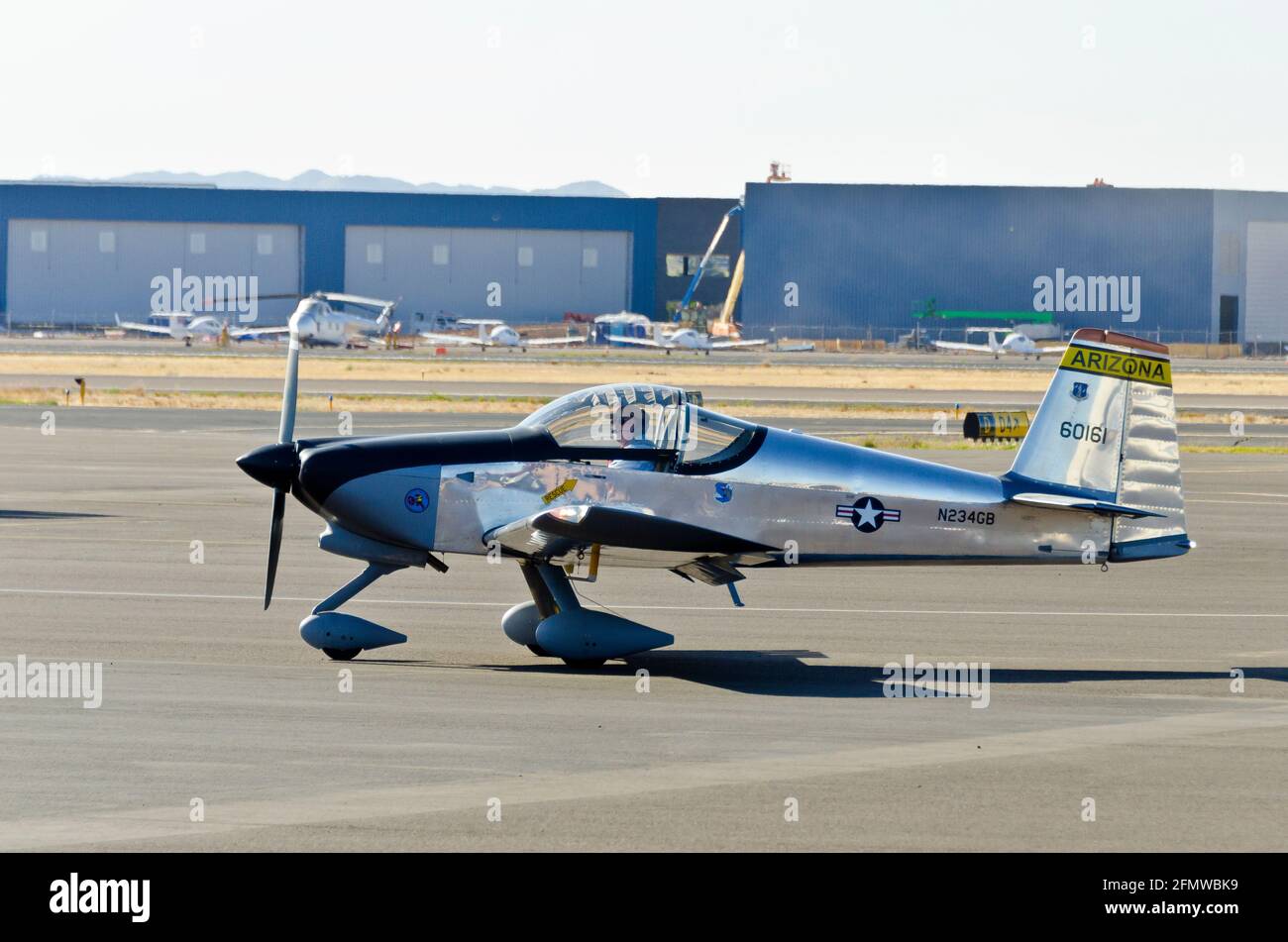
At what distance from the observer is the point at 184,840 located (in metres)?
7.57

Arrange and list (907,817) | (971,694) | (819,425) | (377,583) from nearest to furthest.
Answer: (907,817)
(971,694)
(377,583)
(819,425)

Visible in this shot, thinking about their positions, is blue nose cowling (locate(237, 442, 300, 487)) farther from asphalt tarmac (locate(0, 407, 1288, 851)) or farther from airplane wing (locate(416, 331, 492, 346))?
airplane wing (locate(416, 331, 492, 346))

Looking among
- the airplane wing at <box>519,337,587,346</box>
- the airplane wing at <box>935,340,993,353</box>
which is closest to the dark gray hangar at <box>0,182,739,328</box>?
the airplane wing at <box>519,337,587,346</box>

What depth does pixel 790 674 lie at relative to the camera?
12305mm

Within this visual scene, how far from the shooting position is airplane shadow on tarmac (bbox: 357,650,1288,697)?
1182 cm

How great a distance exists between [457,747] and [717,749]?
1.56 m

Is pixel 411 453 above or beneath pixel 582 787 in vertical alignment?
above

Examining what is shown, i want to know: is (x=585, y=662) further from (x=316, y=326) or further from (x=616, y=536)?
(x=316, y=326)

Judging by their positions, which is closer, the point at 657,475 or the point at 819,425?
the point at 657,475

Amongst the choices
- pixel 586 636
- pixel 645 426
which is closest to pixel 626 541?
pixel 586 636

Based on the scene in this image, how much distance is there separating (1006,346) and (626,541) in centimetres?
8363

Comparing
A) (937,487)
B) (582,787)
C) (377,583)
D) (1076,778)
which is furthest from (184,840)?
(377,583)

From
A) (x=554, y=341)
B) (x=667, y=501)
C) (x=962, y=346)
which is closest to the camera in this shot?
(x=667, y=501)
